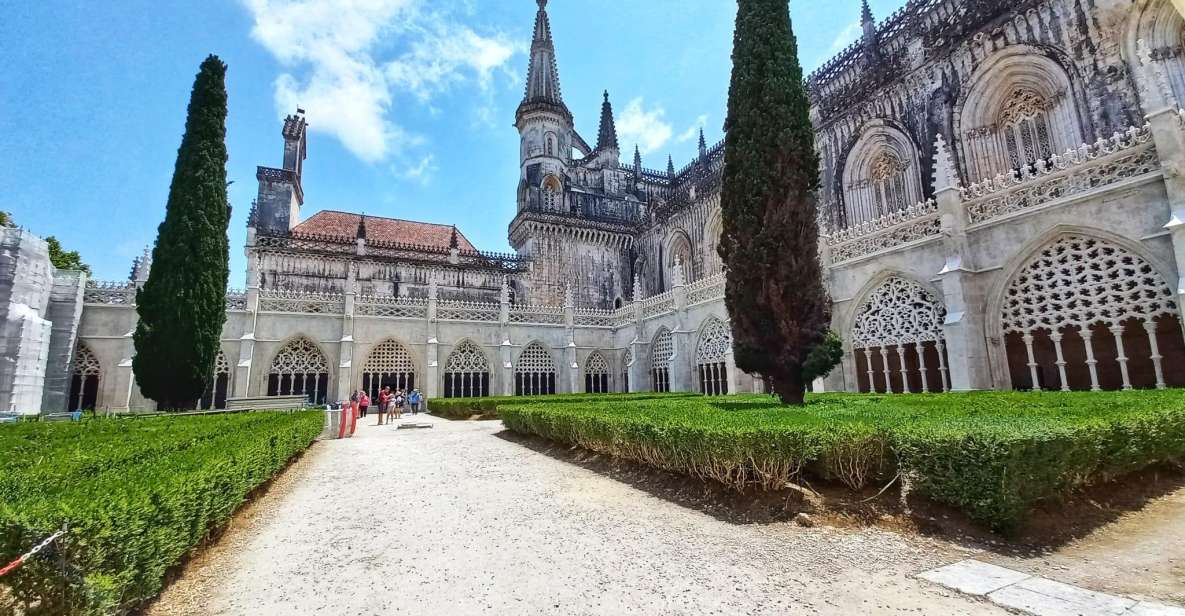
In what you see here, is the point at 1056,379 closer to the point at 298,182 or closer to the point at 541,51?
the point at 541,51

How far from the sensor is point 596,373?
28031mm

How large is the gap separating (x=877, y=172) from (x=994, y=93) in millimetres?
4671

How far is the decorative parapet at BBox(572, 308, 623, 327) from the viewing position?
28.1 meters

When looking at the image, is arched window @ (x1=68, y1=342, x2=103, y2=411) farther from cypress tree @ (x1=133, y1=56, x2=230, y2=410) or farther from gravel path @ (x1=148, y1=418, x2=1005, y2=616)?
gravel path @ (x1=148, y1=418, x2=1005, y2=616)

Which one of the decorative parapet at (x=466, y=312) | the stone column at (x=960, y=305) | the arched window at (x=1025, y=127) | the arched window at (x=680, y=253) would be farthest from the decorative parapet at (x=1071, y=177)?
the decorative parapet at (x=466, y=312)

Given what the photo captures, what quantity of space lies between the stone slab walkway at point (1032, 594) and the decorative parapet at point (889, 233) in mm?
11434

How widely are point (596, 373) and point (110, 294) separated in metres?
21.7

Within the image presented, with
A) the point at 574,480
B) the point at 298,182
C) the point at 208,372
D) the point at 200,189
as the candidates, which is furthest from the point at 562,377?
the point at 298,182

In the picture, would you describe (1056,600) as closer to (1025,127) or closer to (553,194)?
(1025,127)

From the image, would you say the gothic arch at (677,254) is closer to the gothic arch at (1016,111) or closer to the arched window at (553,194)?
the arched window at (553,194)

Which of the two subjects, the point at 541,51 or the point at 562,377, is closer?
the point at 562,377

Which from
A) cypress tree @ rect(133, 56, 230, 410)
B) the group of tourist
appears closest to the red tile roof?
the group of tourist

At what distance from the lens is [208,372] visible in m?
16.8

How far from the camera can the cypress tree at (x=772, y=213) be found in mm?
9805
